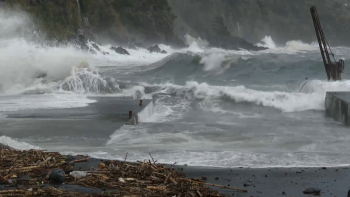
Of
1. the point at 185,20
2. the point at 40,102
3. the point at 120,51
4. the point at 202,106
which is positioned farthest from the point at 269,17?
the point at 40,102

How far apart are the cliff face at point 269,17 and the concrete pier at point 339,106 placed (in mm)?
101027

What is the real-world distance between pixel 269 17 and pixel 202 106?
411 feet

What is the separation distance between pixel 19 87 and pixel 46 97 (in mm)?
3981

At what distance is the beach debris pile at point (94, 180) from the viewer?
5.73m

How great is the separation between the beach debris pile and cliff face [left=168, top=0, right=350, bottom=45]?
4387 inches

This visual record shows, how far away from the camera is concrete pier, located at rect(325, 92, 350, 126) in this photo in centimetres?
1426

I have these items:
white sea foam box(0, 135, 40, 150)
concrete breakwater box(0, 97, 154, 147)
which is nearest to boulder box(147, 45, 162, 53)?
concrete breakwater box(0, 97, 154, 147)

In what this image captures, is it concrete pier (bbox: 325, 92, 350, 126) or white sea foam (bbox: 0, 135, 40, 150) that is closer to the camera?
white sea foam (bbox: 0, 135, 40, 150)

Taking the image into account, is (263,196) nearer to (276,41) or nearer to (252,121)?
(252,121)

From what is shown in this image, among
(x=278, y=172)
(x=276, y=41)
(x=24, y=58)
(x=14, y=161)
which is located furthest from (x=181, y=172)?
(x=276, y=41)

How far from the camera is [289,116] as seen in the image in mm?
16516

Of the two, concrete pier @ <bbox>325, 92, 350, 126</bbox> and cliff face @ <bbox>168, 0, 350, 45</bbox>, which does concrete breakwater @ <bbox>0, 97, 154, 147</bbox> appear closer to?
concrete pier @ <bbox>325, 92, 350, 126</bbox>

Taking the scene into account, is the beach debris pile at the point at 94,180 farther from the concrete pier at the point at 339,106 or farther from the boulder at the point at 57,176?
the concrete pier at the point at 339,106

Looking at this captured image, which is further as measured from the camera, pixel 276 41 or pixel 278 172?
pixel 276 41
